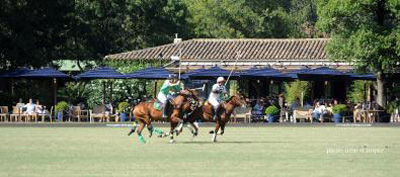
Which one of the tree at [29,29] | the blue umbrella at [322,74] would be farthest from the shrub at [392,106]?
the tree at [29,29]

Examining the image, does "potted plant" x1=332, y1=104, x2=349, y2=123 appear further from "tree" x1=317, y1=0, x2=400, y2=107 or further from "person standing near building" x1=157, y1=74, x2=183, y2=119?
"person standing near building" x1=157, y1=74, x2=183, y2=119

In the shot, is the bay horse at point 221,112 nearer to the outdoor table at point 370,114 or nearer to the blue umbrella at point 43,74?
the outdoor table at point 370,114

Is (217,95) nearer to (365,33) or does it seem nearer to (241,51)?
(365,33)

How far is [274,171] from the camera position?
58.1 ft

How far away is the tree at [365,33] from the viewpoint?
157 feet

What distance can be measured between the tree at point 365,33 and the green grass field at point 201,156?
59.5ft

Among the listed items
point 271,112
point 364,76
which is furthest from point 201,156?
point 364,76

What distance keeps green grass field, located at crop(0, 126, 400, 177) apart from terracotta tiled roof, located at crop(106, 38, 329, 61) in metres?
31.4

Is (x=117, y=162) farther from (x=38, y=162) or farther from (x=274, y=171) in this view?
(x=274, y=171)

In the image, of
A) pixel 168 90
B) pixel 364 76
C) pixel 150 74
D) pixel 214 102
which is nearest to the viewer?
pixel 168 90

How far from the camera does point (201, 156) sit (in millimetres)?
21453

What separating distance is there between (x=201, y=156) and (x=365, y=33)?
27.5 metres

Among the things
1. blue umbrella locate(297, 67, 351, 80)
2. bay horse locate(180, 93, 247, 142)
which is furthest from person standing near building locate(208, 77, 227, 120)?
blue umbrella locate(297, 67, 351, 80)

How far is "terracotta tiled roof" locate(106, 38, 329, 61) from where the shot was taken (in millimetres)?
61469
